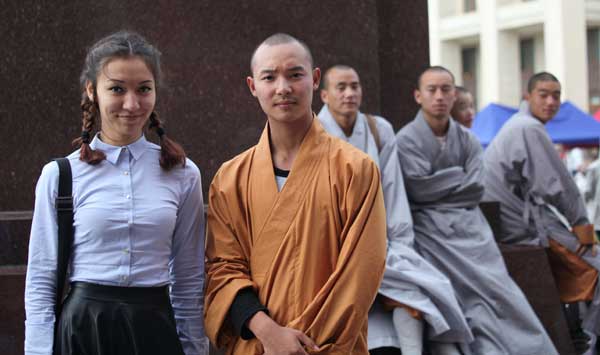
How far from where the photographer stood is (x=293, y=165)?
264 cm

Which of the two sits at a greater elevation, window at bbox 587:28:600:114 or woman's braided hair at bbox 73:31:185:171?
window at bbox 587:28:600:114

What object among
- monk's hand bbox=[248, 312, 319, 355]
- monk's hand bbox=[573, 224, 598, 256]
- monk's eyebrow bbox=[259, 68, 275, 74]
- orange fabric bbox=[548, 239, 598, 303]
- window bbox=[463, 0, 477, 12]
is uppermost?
window bbox=[463, 0, 477, 12]

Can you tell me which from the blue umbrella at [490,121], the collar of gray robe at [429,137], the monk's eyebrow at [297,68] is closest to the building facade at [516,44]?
the blue umbrella at [490,121]

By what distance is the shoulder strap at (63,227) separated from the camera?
7.97 ft

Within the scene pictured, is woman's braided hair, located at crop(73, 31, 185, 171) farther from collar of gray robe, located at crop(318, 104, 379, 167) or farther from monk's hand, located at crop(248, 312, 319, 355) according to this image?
collar of gray robe, located at crop(318, 104, 379, 167)

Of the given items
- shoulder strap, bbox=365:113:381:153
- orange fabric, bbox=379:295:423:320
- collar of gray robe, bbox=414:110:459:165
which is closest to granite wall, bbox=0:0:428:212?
shoulder strap, bbox=365:113:381:153

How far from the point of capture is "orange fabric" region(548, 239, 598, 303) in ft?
18.1

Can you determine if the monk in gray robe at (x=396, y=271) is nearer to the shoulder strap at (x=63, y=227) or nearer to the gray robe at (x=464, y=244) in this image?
the gray robe at (x=464, y=244)

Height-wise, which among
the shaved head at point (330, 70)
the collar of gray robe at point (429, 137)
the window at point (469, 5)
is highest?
the window at point (469, 5)

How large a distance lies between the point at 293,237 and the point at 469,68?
29512 millimetres

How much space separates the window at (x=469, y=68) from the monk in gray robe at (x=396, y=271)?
26.3 m

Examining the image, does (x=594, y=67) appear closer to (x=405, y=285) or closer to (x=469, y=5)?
(x=469, y=5)

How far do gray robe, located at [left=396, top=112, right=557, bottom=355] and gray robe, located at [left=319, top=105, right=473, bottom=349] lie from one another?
1.00ft

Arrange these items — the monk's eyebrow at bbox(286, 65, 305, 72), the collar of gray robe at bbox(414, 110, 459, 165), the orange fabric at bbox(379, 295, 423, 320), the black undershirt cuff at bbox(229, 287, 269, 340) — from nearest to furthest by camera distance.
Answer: the black undershirt cuff at bbox(229, 287, 269, 340) → the monk's eyebrow at bbox(286, 65, 305, 72) → the orange fabric at bbox(379, 295, 423, 320) → the collar of gray robe at bbox(414, 110, 459, 165)
